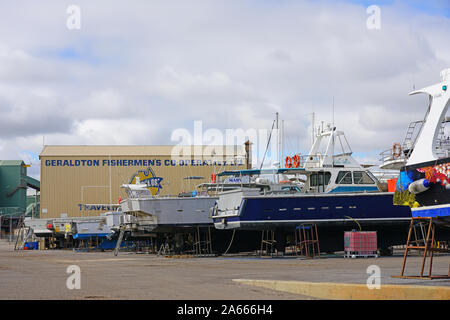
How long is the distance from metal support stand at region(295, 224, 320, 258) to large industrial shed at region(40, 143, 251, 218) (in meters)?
36.0

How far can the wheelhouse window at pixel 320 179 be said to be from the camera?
85.1 ft

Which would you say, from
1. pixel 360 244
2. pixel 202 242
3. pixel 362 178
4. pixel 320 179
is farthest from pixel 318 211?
pixel 202 242

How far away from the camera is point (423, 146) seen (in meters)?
13.2

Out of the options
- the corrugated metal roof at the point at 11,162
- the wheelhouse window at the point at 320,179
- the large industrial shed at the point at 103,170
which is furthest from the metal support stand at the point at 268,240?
the corrugated metal roof at the point at 11,162

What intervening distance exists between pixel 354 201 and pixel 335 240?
2106 mm

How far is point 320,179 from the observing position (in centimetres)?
2609

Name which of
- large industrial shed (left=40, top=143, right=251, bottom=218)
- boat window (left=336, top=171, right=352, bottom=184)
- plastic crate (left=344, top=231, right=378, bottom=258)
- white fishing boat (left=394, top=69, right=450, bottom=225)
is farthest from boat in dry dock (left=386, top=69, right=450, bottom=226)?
large industrial shed (left=40, top=143, right=251, bottom=218)

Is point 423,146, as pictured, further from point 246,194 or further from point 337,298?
point 246,194

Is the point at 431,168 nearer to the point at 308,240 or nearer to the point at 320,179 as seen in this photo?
the point at 308,240

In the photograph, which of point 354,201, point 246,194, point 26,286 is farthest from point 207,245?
point 26,286

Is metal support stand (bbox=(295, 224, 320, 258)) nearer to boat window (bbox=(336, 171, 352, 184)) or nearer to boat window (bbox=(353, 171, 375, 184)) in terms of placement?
boat window (bbox=(336, 171, 352, 184))

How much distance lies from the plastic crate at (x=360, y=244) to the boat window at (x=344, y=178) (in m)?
3.04

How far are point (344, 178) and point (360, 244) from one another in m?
3.62

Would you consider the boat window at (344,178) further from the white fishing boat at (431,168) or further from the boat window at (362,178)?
the white fishing boat at (431,168)
